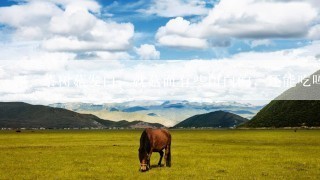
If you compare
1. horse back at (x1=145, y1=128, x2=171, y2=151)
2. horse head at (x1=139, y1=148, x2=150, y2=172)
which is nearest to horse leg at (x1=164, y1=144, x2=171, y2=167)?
horse back at (x1=145, y1=128, x2=171, y2=151)

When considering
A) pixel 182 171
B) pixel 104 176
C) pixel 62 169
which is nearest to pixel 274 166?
pixel 182 171

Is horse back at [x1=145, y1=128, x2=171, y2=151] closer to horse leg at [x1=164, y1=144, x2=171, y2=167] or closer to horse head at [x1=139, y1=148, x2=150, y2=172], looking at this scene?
horse leg at [x1=164, y1=144, x2=171, y2=167]

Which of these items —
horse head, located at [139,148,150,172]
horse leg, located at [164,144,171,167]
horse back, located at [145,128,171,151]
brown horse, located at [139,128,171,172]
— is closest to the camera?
horse head, located at [139,148,150,172]

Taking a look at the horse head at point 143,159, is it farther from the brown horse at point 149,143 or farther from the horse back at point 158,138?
the horse back at point 158,138

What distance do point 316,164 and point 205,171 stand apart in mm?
10223

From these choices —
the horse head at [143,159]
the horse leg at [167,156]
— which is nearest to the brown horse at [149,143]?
the horse head at [143,159]

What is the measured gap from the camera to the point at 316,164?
3294cm

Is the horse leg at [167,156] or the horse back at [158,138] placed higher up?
the horse back at [158,138]

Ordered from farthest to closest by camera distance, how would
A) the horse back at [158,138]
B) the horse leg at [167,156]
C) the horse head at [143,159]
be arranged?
the horse leg at [167,156] < the horse back at [158,138] < the horse head at [143,159]

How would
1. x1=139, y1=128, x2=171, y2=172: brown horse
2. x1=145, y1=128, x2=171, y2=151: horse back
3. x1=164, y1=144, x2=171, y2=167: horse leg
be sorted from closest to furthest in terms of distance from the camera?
x1=139, y1=128, x2=171, y2=172: brown horse, x1=145, y1=128, x2=171, y2=151: horse back, x1=164, y1=144, x2=171, y2=167: horse leg

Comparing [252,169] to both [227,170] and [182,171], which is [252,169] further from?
[182,171]

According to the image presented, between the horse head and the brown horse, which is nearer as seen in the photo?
the horse head

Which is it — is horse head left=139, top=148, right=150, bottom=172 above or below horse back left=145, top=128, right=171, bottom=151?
below

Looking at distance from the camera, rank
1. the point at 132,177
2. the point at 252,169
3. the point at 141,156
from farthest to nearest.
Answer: the point at 252,169 → the point at 141,156 → the point at 132,177
